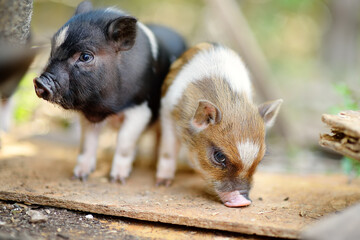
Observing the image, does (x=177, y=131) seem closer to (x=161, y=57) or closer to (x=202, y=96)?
(x=202, y=96)

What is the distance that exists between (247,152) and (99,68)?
1873 mm

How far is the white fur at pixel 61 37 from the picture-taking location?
14.8ft

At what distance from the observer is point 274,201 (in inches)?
180

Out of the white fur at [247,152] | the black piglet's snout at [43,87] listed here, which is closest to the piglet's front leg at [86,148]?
the black piglet's snout at [43,87]

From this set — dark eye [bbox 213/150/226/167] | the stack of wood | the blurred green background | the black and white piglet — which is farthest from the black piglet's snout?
the stack of wood

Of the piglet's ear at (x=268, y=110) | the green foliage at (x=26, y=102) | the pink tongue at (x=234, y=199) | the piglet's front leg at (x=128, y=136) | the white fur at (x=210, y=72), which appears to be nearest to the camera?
the pink tongue at (x=234, y=199)

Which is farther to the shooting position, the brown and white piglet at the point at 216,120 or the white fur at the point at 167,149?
the white fur at the point at 167,149

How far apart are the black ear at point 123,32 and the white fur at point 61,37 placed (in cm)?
46

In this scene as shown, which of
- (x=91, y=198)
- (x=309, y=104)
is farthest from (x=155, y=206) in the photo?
(x=309, y=104)

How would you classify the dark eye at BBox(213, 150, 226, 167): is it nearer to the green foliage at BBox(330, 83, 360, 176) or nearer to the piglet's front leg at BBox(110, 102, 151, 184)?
the piglet's front leg at BBox(110, 102, 151, 184)

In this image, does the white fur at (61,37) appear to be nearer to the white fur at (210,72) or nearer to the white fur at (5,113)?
the white fur at (210,72)

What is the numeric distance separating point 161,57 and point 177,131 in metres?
1.17

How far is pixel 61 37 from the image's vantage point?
4535 millimetres

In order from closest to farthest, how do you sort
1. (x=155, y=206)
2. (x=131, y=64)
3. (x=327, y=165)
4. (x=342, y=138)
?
1. (x=342, y=138)
2. (x=155, y=206)
3. (x=131, y=64)
4. (x=327, y=165)
